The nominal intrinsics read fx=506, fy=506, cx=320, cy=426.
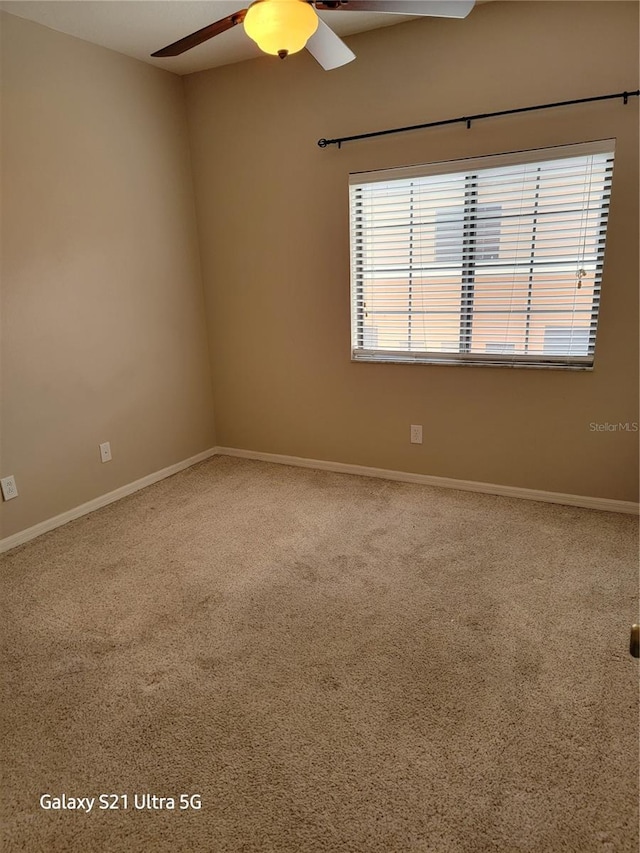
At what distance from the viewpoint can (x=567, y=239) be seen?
270 centimetres

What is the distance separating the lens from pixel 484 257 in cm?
290

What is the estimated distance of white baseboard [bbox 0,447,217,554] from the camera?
2756 millimetres

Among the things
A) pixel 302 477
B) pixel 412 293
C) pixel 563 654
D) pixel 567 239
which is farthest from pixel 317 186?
pixel 563 654

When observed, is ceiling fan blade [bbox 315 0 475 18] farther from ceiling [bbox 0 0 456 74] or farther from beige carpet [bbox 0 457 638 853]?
beige carpet [bbox 0 457 638 853]

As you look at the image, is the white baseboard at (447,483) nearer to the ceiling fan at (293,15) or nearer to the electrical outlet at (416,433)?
the electrical outlet at (416,433)

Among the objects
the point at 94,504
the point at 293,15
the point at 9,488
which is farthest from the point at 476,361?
the point at 9,488

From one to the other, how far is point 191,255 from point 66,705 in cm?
298

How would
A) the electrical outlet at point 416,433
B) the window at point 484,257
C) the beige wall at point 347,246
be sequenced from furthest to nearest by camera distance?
1. the electrical outlet at point 416,433
2. the window at point 484,257
3. the beige wall at point 347,246

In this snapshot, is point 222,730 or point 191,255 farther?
point 191,255

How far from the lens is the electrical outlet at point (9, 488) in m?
2.66

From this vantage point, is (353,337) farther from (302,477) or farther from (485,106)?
(485,106)

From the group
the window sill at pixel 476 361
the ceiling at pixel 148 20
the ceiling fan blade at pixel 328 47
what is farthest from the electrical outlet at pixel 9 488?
the ceiling fan blade at pixel 328 47

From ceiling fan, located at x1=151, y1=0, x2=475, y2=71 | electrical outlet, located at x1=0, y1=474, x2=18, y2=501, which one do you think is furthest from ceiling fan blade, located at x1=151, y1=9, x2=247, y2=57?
electrical outlet, located at x1=0, y1=474, x2=18, y2=501

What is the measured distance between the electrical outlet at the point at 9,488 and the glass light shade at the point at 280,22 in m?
2.36
